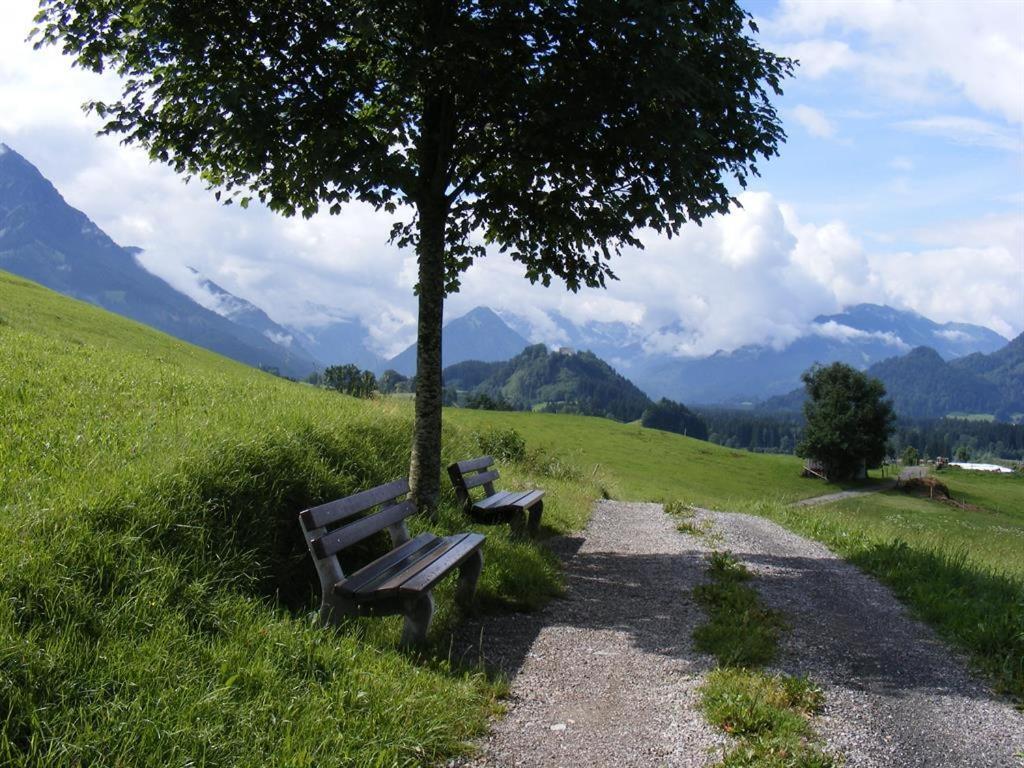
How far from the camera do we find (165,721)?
3869 millimetres

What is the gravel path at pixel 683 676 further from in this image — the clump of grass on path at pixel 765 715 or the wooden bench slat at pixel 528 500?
the wooden bench slat at pixel 528 500

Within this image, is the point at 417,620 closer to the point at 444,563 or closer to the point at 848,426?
the point at 444,563

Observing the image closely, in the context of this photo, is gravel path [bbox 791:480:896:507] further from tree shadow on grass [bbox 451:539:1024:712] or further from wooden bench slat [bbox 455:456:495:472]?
wooden bench slat [bbox 455:456:495:472]

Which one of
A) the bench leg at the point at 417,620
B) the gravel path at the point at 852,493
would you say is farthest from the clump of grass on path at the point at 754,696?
the gravel path at the point at 852,493

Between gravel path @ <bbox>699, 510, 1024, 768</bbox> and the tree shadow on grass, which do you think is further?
the tree shadow on grass

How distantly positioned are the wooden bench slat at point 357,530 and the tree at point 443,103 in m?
2.37

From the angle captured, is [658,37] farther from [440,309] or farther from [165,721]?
[165,721]

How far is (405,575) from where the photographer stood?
587 cm

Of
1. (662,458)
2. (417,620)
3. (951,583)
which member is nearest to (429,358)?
(417,620)

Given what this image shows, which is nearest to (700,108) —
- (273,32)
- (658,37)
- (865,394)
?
(658,37)

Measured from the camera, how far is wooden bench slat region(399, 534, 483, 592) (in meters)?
5.54

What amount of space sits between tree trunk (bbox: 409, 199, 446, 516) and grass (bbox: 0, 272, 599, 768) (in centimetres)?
94

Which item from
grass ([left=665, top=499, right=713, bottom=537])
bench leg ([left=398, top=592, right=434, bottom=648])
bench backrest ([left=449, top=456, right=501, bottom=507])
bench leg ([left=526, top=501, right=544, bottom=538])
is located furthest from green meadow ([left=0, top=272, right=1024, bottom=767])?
grass ([left=665, top=499, right=713, bottom=537])

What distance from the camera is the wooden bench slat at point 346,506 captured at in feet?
18.5
